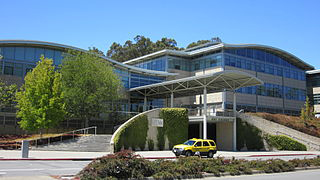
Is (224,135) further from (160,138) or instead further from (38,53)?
(38,53)

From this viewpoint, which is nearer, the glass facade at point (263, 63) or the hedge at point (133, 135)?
the hedge at point (133, 135)

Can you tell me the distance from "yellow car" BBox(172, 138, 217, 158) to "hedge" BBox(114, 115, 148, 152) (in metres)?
6.26

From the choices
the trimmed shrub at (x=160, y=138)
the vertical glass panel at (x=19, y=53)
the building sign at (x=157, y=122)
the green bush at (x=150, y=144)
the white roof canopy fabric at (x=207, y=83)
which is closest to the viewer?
the green bush at (x=150, y=144)

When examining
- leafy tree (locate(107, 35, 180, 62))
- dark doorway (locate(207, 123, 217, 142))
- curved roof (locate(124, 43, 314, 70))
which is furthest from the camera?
leafy tree (locate(107, 35, 180, 62))

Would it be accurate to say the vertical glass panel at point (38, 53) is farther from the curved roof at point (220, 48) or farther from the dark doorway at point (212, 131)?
the dark doorway at point (212, 131)

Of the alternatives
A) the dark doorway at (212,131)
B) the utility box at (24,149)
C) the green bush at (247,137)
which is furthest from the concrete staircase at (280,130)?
the utility box at (24,149)

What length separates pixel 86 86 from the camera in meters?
36.1

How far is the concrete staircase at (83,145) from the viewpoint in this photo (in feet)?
98.9

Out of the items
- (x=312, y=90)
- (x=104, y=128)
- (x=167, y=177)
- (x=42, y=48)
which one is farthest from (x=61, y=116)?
(x=312, y=90)

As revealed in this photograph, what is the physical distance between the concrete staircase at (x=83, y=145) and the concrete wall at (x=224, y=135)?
1560cm

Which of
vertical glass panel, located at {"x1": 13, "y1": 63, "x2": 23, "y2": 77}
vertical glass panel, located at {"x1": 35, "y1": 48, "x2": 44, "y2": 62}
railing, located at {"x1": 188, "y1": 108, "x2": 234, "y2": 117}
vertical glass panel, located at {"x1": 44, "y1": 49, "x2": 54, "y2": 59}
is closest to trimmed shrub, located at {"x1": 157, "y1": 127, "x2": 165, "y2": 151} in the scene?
railing, located at {"x1": 188, "y1": 108, "x2": 234, "y2": 117}

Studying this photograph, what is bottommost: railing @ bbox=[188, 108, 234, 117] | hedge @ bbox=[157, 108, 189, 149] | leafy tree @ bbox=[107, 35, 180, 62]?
hedge @ bbox=[157, 108, 189, 149]

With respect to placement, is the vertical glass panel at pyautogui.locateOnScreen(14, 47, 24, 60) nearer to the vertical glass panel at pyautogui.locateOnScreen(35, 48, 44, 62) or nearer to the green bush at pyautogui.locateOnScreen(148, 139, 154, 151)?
the vertical glass panel at pyautogui.locateOnScreen(35, 48, 44, 62)

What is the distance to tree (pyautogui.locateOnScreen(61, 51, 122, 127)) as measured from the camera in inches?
1392
